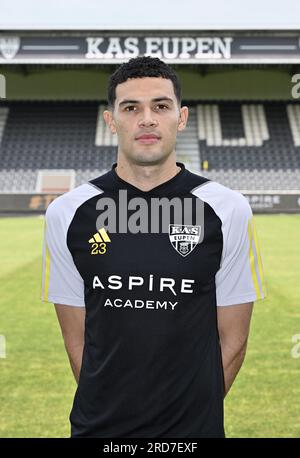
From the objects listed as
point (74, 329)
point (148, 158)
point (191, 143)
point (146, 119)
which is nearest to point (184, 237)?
point (148, 158)

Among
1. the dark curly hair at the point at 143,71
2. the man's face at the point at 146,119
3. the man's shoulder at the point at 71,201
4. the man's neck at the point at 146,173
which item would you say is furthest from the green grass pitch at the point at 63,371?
the dark curly hair at the point at 143,71

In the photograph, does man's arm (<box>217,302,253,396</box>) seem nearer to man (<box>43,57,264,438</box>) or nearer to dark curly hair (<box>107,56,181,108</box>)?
man (<box>43,57,264,438</box>)

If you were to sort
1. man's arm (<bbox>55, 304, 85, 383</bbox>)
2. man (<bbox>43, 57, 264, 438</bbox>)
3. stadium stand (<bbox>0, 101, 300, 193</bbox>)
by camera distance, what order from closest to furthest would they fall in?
1. man (<bbox>43, 57, 264, 438</bbox>)
2. man's arm (<bbox>55, 304, 85, 383</bbox>)
3. stadium stand (<bbox>0, 101, 300, 193</bbox>)

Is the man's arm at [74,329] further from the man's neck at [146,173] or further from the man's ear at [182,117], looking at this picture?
the man's ear at [182,117]

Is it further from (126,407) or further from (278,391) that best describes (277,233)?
(126,407)

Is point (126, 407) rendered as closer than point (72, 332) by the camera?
Yes

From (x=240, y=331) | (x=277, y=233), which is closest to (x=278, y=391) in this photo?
(x=240, y=331)

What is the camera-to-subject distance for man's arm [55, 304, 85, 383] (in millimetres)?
2195

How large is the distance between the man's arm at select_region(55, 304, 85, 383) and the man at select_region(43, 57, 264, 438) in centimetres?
5

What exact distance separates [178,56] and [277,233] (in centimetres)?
1238

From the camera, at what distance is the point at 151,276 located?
6.42 feet

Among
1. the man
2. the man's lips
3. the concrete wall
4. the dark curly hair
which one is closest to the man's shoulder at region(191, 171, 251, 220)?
the man

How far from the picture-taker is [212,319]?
2.02 m

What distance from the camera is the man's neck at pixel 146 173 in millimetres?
2027
